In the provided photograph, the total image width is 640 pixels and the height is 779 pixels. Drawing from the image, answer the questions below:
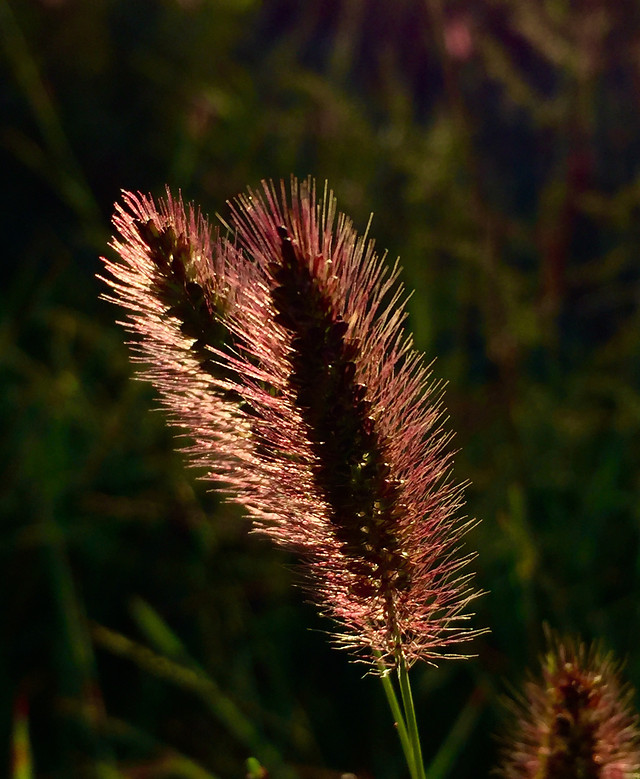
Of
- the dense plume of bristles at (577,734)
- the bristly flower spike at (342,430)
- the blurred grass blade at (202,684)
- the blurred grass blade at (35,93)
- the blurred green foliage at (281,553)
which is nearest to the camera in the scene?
the bristly flower spike at (342,430)

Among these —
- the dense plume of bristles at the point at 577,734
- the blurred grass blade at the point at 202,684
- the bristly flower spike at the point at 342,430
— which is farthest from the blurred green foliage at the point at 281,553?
the bristly flower spike at the point at 342,430

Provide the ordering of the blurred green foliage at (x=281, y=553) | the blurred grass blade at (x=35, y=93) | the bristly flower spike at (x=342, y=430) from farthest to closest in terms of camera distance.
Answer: the blurred grass blade at (x=35, y=93) → the blurred green foliage at (x=281, y=553) → the bristly flower spike at (x=342, y=430)

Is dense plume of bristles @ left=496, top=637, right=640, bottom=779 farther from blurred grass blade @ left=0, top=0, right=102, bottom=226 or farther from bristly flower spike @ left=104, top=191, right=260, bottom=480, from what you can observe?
blurred grass blade @ left=0, top=0, right=102, bottom=226

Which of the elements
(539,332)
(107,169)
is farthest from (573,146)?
(107,169)


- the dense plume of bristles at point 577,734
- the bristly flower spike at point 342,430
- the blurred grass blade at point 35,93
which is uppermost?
the blurred grass blade at point 35,93

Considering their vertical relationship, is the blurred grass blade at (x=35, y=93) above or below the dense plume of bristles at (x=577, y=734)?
above

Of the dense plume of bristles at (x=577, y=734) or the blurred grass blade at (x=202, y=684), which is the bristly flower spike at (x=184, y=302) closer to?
the dense plume of bristles at (x=577, y=734)

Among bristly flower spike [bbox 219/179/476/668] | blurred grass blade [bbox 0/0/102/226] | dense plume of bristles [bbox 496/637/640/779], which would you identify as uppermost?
blurred grass blade [bbox 0/0/102/226]

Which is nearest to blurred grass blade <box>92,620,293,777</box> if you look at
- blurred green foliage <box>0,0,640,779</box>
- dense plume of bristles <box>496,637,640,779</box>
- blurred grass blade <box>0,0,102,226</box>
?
blurred green foliage <box>0,0,640,779</box>
